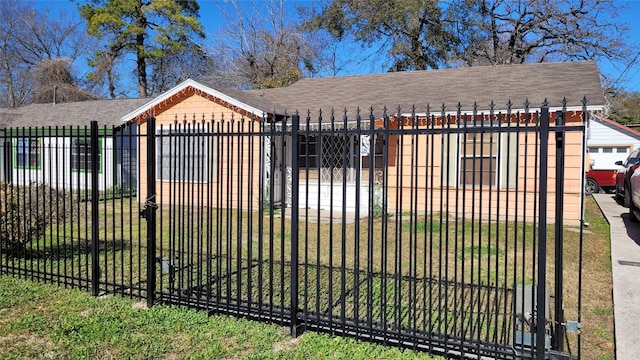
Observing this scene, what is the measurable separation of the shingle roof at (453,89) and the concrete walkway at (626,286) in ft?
9.37

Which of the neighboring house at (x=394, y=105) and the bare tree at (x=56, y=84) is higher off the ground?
the bare tree at (x=56, y=84)

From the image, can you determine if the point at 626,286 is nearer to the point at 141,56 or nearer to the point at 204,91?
the point at 204,91

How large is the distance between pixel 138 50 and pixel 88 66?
3.99 meters

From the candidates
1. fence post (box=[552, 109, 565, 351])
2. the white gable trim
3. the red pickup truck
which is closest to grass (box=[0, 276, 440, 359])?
fence post (box=[552, 109, 565, 351])

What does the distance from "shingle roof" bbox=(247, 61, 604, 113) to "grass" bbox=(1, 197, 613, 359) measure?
3332 millimetres

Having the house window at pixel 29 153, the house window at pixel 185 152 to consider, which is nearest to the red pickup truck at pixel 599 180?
the house window at pixel 185 152

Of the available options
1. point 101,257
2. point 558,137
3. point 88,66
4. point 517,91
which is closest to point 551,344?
point 558,137

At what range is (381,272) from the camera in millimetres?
4031

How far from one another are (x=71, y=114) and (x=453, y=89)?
17.5 metres

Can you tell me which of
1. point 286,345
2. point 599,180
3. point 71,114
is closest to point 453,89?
point 286,345

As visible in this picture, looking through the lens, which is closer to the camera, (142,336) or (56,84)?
(142,336)

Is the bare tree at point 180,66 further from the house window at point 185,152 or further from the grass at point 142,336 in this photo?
the grass at point 142,336

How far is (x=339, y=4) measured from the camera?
2630cm

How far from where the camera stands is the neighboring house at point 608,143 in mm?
25438
